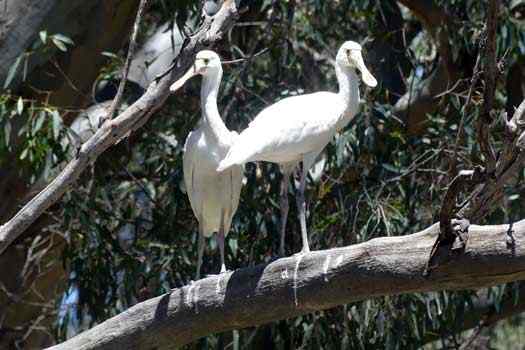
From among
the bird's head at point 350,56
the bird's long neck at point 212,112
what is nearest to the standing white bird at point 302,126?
the bird's head at point 350,56

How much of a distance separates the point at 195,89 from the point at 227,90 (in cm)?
54

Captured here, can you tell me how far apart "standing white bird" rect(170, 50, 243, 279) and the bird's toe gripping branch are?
112 centimetres

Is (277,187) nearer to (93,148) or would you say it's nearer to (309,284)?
(93,148)

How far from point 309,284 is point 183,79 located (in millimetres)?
893

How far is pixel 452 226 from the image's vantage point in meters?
2.88

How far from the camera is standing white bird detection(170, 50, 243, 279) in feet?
12.9

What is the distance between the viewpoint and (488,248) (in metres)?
2.84

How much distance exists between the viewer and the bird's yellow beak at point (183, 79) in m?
3.60

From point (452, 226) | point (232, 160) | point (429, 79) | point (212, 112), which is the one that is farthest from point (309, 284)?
point (429, 79)

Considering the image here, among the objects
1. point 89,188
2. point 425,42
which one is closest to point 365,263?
point 89,188

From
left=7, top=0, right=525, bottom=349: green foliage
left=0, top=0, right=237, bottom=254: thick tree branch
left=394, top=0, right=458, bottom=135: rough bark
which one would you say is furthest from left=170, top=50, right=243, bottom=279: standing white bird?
left=394, top=0, right=458, bottom=135: rough bark

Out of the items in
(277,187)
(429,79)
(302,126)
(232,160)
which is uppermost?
(429,79)

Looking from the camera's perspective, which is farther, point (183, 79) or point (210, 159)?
point (210, 159)

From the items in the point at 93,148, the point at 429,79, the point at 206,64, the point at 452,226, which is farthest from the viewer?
the point at 429,79
